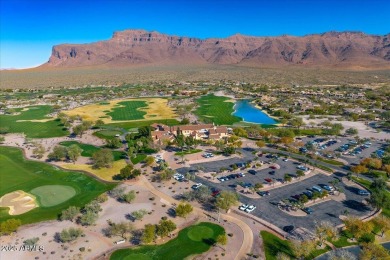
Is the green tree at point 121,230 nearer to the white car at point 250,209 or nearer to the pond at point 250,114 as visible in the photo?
the white car at point 250,209

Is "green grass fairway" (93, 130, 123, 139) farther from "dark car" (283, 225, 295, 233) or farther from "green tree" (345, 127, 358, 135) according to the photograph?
"green tree" (345, 127, 358, 135)

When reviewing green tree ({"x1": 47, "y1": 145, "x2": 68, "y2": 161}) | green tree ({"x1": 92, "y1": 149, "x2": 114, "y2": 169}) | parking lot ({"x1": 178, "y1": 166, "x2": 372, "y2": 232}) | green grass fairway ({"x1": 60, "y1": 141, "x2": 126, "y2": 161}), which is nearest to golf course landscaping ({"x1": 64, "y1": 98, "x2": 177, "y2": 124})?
green grass fairway ({"x1": 60, "y1": 141, "x2": 126, "y2": 161})

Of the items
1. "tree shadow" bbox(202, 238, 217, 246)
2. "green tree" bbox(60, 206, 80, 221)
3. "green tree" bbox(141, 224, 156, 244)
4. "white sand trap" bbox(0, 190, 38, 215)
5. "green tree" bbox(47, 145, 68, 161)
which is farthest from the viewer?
"green tree" bbox(47, 145, 68, 161)

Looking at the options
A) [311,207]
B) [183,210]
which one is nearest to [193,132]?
[183,210]

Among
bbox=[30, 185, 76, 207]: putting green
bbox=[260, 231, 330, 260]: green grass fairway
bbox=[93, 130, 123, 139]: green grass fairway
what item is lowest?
bbox=[260, 231, 330, 260]: green grass fairway

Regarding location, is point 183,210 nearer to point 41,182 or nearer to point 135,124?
point 41,182

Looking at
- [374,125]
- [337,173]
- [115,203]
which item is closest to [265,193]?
[337,173]

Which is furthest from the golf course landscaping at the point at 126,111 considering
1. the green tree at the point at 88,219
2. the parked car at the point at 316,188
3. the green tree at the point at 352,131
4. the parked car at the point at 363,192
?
the parked car at the point at 363,192

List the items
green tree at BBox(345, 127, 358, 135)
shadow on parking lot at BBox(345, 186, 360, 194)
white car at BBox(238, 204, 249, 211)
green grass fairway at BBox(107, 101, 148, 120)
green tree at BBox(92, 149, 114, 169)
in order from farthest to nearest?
green grass fairway at BBox(107, 101, 148, 120) → green tree at BBox(345, 127, 358, 135) → green tree at BBox(92, 149, 114, 169) → shadow on parking lot at BBox(345, 186, 360, 194) → white car at BBox(238, 204, 249, 211)
